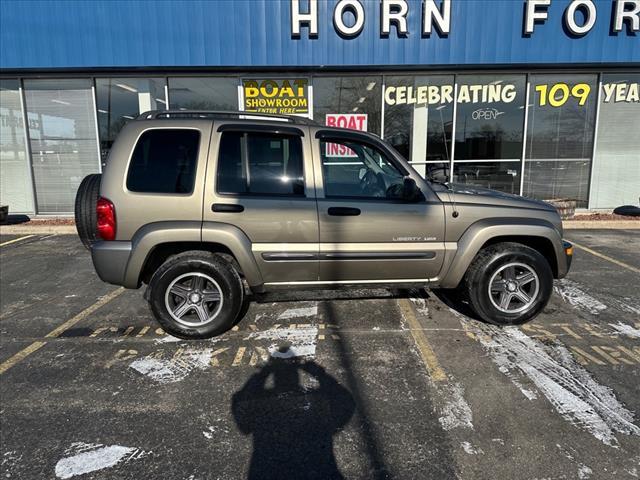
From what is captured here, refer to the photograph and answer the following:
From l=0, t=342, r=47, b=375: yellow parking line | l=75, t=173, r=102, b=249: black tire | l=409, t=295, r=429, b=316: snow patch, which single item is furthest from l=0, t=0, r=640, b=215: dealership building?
l=0, t=342, r=47, b=375: yellow parking line

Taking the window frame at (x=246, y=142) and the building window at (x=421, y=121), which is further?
the building window at (x=421, y=121)

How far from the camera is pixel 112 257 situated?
3828 millimetres

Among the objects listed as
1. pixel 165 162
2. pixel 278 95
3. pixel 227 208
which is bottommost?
pixel 227 208

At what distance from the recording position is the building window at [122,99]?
10.4 m

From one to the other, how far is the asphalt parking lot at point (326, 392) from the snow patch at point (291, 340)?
2cm

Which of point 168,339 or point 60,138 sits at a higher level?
point 60,138

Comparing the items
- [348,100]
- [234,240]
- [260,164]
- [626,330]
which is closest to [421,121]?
[348,100]

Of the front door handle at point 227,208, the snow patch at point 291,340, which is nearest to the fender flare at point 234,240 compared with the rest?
the front door handle at point 227,208

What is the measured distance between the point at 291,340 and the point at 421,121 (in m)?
8.35

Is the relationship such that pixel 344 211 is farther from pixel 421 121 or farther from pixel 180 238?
pixel 421 121

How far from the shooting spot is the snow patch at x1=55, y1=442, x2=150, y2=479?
2352 mm

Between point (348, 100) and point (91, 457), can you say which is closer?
point (91, 457)

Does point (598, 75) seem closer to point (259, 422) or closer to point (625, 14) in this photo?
point (625, 14)

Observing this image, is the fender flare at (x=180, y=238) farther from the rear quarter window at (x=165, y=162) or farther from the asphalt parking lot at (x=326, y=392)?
the asphalt parking lot at (x=326, y=392)
